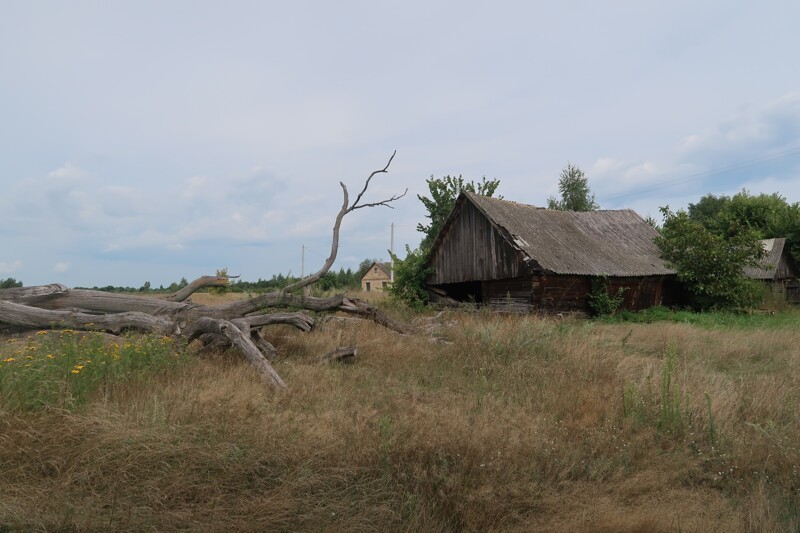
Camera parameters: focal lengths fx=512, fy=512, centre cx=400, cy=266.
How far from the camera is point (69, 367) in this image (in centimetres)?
503

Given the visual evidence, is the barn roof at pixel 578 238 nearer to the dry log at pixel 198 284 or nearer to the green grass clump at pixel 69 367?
the dry log at pixel 198 284

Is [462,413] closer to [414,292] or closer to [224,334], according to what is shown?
[224,334]

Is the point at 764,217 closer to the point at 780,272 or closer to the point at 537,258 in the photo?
the point at 780,272

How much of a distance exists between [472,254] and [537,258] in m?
3.20

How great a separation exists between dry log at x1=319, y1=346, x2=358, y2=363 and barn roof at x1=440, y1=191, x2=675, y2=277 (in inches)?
380

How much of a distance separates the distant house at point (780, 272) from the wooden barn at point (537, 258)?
34.2 feet

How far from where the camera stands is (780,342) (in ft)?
32.1

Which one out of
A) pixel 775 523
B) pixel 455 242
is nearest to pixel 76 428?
Result: pixel 775 523

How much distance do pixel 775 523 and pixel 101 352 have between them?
6.29 meters

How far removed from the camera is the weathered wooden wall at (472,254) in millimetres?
17141

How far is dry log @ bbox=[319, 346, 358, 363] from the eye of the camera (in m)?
7.39

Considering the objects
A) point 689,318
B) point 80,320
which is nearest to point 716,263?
point 689,318

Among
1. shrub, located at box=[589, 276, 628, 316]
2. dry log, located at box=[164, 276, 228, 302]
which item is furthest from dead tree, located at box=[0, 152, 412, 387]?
shrub, located at box=[589, 276, 628, 316]

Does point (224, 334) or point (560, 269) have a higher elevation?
point (560, 269)
